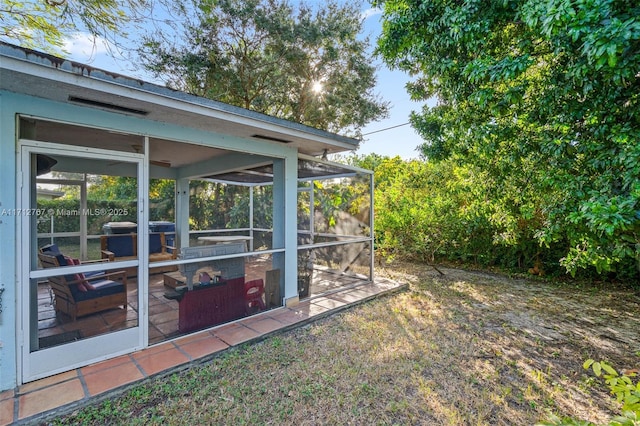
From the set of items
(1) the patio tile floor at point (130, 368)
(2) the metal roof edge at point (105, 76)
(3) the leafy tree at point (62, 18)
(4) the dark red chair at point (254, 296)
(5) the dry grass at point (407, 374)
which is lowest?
(5) the dry grass at point (407, 374)

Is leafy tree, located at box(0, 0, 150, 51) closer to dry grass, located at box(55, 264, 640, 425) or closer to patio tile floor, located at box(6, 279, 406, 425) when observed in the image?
patio tile floor, located at box(6, 279, 406, 425)

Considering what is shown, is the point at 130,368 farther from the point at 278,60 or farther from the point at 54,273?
the point at 278,60

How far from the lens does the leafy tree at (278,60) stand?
8516 millimetres

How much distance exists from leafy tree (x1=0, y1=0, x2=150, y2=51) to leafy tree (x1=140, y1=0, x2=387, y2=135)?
195cm

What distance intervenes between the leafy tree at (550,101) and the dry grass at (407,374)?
4.54ft

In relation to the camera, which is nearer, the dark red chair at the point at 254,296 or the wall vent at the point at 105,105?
the wall vent at the point at 105,105

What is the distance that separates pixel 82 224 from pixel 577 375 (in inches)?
225

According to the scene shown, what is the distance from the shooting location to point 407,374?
3275 millimetres

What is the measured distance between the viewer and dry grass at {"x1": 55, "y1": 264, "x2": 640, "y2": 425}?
2.64 meters

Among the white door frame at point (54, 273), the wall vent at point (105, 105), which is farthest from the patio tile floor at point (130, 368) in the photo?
the wall vent at point (105, 105)

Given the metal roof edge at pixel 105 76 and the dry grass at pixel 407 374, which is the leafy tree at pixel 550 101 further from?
the metal roof edge at pixel 105 76

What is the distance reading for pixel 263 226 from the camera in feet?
30.5

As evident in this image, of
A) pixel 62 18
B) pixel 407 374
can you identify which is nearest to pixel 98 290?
pixel 407 374

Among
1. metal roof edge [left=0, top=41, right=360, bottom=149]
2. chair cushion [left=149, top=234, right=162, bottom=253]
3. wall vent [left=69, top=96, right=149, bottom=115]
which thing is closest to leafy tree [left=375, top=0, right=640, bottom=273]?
metal roof edge [left=0, top=41, right=360, bottom=149]
